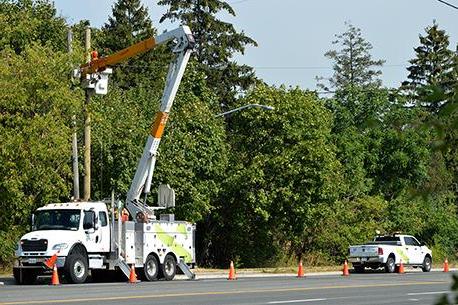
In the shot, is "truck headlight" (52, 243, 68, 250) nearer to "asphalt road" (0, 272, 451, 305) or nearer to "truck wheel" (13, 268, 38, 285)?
"truck wheel" (13, 268, 38, 285)

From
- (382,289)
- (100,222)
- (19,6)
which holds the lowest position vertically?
(382,289)

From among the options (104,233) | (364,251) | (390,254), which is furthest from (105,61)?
(390,254)

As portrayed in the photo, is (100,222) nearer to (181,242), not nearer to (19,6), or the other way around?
(181,242)

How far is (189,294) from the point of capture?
21.4m

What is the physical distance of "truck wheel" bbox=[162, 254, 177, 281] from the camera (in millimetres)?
29938

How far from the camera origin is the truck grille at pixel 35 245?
27219mm

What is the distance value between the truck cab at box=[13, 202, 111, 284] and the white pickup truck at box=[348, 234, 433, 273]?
1445 centimetres

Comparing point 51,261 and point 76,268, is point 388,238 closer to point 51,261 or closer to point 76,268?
point 76,268

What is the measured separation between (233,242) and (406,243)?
9.08 m

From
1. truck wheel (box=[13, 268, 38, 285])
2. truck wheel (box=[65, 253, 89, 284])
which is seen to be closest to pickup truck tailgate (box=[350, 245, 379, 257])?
truck wheel (box=[65, 253, 89, 284])

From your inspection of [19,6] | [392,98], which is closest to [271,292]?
[19,6]

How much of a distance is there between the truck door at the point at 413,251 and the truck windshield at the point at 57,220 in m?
17.5

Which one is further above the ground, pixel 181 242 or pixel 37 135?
pixel 37 135

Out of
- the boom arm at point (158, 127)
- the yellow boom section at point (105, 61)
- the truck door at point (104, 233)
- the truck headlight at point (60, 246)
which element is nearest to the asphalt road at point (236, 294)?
the truck headlight at point (60, 246)
